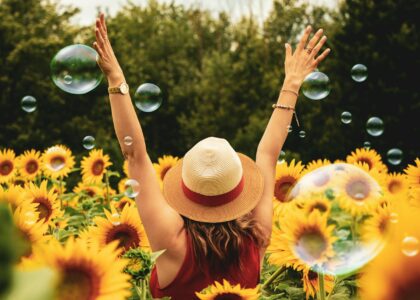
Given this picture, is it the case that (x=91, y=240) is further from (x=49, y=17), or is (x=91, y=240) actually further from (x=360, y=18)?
(x=49, y=17)

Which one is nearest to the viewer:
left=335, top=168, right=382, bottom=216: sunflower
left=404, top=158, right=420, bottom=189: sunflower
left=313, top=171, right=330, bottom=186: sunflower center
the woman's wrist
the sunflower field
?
the sunflower field

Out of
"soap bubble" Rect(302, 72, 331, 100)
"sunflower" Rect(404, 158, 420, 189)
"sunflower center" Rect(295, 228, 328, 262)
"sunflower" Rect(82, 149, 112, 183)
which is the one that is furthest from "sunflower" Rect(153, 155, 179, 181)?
"sunflower center" Rect(295, 228, 328, 262)

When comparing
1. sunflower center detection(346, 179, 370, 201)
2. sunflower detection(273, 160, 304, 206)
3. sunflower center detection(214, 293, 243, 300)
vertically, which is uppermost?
sunflower detection(273, 160, 304, 206)

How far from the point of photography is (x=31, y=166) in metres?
5.58

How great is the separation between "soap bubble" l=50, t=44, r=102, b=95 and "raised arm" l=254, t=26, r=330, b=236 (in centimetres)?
168

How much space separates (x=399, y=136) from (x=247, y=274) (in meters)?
13.7

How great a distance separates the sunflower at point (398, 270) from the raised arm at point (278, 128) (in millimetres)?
2160

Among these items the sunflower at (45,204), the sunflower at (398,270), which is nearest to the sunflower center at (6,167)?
the sunflower at (45,204)

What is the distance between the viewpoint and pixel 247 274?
2326mm

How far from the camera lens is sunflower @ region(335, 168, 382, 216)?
73.7 inches

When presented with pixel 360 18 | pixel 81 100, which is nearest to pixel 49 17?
pixel 81 100

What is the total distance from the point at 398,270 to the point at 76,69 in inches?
158

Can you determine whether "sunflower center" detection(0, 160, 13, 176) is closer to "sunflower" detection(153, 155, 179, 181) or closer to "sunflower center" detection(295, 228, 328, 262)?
"sunflower" detection(153, 155, 179, 181)

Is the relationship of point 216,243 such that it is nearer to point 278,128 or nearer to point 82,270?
point 278,128
